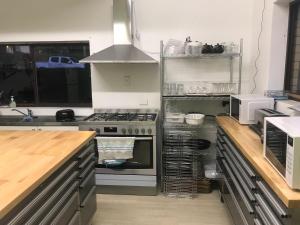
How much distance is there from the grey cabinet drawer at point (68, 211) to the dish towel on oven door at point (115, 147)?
40.6 inches

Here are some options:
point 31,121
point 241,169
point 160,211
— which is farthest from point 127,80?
point 241,169

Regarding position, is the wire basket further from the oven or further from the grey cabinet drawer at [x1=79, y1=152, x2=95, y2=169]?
the grey cabinet drawer at [x1=79, y1=152, x2=95, y2=169]

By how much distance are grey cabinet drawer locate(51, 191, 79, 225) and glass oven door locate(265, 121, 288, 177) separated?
1.35 m

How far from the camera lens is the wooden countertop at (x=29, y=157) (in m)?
1.30

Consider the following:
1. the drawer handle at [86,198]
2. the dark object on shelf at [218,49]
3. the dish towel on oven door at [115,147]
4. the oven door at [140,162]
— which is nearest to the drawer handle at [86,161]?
the drawer handle at [86,198]

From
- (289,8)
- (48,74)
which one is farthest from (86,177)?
(289,8)

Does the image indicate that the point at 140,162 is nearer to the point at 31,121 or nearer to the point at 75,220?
the point at 75,220

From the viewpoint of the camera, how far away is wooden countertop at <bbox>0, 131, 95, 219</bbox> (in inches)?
51.1

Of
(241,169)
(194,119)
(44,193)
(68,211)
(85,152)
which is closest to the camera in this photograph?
(44,193)

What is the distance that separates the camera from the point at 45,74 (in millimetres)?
3934

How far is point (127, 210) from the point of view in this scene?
291 cm

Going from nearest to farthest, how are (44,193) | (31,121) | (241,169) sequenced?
(44,193), (241,169), (31,121)

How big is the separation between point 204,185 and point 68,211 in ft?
5.99

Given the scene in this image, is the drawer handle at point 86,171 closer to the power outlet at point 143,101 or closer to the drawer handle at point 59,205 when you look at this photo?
the drawer handle at point 59,205
